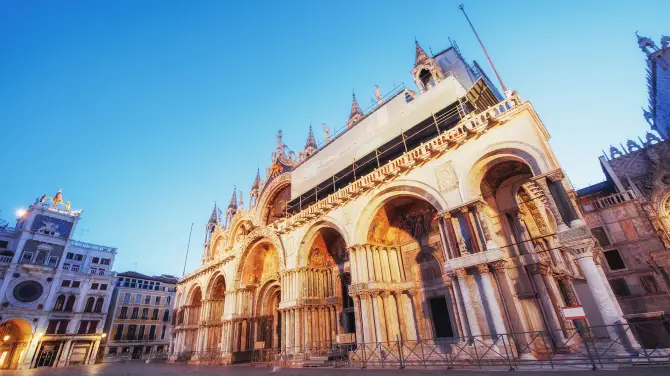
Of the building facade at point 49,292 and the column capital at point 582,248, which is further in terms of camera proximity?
the building facade at point 49,292

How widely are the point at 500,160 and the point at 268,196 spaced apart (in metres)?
18.2

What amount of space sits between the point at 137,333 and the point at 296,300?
4048 centimetres

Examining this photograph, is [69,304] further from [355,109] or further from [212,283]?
[355,109]

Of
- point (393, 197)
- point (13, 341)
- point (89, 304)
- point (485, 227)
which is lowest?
point (13, 341)

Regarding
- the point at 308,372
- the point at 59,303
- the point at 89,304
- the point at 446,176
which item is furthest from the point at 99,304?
the point at 446,176

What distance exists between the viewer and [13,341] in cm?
3216

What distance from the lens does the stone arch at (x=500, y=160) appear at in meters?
9.98

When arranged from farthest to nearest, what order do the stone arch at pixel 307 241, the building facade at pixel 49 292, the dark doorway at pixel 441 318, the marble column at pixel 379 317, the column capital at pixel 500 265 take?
the building facade at pixel 49 292, the stone arch at pixel 307 241, the dark doorway at pixel 441 318, the marble column at pixel 379 317, the column capital at pixel 500 265

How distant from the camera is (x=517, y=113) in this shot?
10914 millimetres

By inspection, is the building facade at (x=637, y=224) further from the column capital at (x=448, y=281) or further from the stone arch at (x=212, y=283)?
the stone arch at (x=212, y=283)

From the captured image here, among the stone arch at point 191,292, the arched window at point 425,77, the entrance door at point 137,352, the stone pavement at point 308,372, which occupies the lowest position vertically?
the stone pavement at point 308,372

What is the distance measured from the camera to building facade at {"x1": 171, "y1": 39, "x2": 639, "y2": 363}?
33.1 feet

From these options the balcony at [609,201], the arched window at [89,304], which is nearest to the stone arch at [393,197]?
the balcony at [609,201]

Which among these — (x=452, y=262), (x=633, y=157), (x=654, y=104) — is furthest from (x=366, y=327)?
(x=654, y=104)
